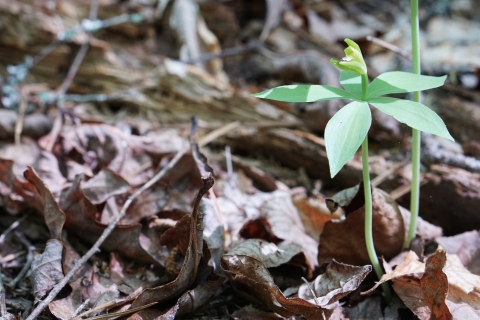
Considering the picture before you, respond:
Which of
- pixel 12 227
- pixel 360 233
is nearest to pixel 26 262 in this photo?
pixel 12 227

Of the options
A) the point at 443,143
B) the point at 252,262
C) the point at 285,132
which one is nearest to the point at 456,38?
the point at 443,143

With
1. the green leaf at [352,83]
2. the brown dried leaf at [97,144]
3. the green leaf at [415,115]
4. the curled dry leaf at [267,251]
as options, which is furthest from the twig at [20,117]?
the green leaf at [415,115]

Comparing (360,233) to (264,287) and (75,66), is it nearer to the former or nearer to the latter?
(264,287)

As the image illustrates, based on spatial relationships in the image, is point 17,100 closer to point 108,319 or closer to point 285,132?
point 285,132

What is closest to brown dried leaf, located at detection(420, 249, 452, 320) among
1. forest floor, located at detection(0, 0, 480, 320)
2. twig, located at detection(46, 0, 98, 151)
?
forest floor, located at detection(0, 0, 480, 320)

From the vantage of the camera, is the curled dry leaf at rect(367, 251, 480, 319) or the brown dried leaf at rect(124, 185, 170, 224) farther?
the brown dried leaf at rect(124, 185, 170, 224)

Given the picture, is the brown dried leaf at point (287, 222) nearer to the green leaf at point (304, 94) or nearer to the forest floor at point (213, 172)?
the forest floor at point (213, 172)

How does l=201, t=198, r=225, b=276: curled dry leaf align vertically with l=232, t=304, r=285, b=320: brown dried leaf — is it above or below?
above

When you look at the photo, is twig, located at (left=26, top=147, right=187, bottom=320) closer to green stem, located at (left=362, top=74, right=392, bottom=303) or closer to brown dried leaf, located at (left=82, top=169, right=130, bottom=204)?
brown dried leaf, located at (left=82, top=169, right=130, bottom=204)
